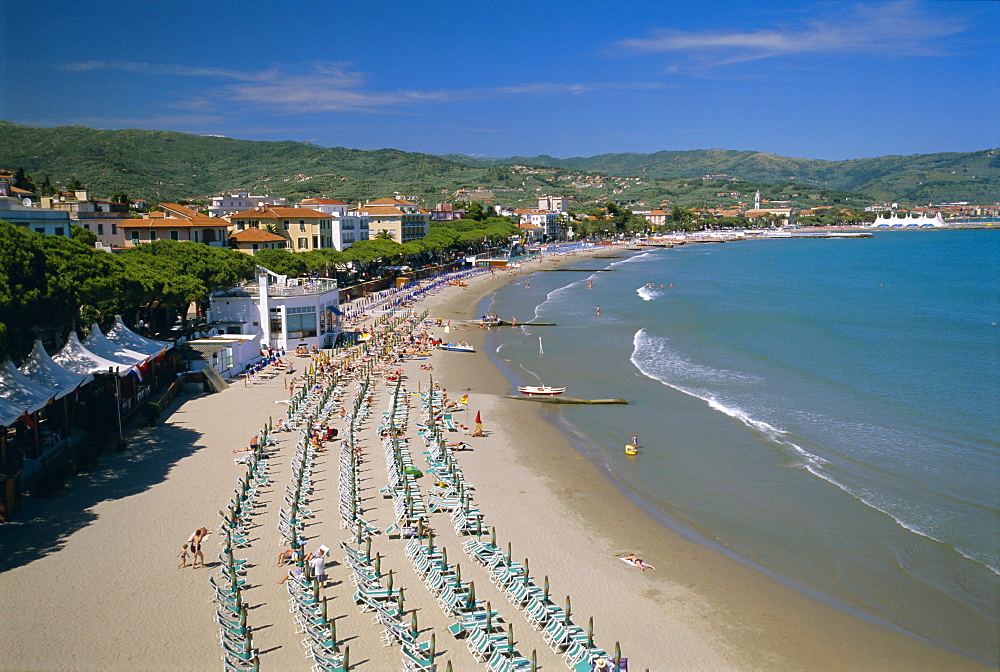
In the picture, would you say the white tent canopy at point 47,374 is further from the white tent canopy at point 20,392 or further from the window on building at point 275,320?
the window on building at point 275,320

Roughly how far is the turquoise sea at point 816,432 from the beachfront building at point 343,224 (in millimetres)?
19111

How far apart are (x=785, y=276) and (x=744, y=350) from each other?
1982 inches

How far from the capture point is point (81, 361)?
68.0 ft

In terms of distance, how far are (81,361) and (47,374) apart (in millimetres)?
2504

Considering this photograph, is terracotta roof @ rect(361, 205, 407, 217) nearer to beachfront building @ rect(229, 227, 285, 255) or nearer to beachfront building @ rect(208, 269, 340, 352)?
beachfront building @ rect(229, 227, 285, 255)

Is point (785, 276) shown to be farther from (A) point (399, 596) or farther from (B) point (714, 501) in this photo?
(A) point (399, 596)

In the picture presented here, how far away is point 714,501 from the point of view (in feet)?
58.3

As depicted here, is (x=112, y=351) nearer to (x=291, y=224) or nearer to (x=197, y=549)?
(x=197, y=549)

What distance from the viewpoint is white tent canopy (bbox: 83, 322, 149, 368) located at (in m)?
21.8

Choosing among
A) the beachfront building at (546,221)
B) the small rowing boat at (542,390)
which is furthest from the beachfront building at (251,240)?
the beachfront building at (546,221)

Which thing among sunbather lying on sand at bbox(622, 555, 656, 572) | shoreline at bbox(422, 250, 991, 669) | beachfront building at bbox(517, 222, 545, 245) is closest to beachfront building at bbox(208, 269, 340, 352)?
shoreline at bbox(422, 250, 991, 669)

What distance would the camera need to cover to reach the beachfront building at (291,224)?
192ft

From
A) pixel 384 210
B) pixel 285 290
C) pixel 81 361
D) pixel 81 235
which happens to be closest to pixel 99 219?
pixel 81 235

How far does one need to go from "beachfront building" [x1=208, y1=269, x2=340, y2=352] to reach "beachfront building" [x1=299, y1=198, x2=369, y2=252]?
30.8 m
